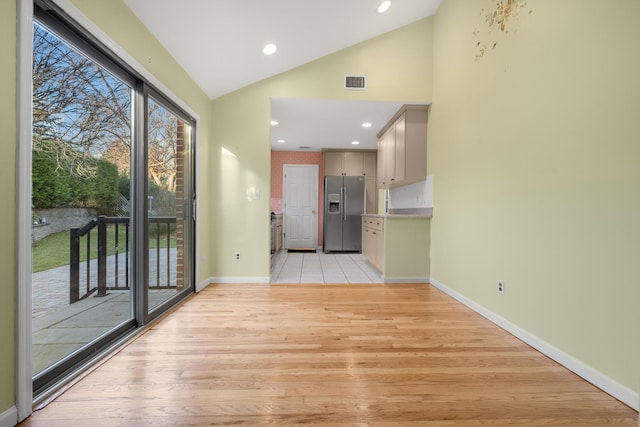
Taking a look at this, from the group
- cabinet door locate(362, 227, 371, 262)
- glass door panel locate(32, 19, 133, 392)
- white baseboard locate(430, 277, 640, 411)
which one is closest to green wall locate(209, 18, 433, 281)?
glass door panel locate(32, 19, 133, 392)

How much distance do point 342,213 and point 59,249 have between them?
498 cm

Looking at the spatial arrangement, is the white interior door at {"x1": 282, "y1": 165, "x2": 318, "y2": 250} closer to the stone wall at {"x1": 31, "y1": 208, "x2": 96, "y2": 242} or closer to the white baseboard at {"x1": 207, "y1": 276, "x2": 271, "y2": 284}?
the white baseboard at {"x1": 207, "y1": 276, "x2": 271, "y2": 284}

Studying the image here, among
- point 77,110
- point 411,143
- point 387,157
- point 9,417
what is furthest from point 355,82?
point 9,417

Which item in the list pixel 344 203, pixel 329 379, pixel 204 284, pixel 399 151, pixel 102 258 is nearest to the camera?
pixel 329 379

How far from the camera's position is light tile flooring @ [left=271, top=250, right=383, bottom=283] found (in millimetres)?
3828

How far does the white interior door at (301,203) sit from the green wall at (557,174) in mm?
4083

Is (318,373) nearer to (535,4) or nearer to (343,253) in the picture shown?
(535,4)

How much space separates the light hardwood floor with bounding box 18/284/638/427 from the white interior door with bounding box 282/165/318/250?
13.6 feet

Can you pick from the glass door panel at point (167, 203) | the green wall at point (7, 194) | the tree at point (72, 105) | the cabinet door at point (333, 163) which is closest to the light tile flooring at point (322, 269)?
the glass door panel at point (167, 203)

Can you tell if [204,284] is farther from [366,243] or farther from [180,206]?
[366,243]

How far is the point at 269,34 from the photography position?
2715mm

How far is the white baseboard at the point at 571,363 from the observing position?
138 centimetres

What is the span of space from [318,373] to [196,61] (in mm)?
2974

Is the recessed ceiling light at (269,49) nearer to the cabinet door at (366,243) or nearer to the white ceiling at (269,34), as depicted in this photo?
the white ceiling at (269,34)
